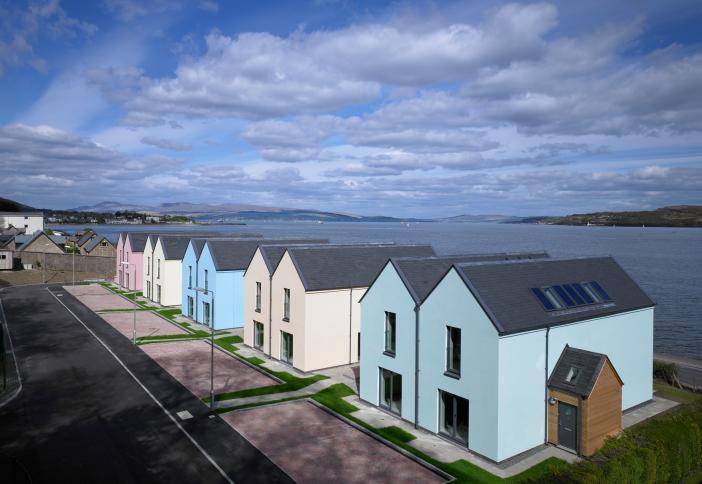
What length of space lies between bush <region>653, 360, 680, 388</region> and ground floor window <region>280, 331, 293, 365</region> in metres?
22.9

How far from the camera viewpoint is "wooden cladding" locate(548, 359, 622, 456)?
761 inches

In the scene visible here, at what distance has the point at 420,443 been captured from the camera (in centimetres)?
2052

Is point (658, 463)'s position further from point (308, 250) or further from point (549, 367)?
point (308, 250)

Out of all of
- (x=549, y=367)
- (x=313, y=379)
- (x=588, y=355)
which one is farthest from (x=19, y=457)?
(x=588, y=355)

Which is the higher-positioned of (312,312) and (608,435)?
(312,312)

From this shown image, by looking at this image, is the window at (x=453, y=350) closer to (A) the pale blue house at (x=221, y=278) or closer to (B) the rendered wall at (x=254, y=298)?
(B) the rendered wall at (x=254, y=298)

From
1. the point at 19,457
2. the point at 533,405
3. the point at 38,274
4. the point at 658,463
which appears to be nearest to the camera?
the point at 658,463

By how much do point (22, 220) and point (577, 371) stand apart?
16232cm

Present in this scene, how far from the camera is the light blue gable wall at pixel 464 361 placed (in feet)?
62.7

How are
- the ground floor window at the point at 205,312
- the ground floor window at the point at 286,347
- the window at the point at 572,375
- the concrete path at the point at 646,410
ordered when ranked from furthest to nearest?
the ground floor window at the point at 205,312 < the ground floor window at the point at 286,347 < the concrete path at the point at 646,410 < the window at the point at 572,375

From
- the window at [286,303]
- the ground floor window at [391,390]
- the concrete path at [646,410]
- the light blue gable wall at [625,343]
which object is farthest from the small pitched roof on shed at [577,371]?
the window at [286,303]

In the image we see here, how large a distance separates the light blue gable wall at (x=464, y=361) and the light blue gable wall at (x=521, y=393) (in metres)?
0.34

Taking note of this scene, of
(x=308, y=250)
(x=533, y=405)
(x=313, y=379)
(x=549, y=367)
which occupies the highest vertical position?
(x=308, y=250)

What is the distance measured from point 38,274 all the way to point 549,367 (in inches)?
3205
